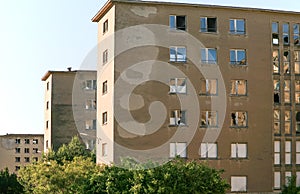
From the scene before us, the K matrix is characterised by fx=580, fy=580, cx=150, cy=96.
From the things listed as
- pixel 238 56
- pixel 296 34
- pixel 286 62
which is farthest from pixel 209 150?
pixel 296 34

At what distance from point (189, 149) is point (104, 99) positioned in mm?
8240

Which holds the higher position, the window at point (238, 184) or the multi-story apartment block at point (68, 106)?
the multi-story apartment block at point (68, 106)

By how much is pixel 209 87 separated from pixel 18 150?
88.1m

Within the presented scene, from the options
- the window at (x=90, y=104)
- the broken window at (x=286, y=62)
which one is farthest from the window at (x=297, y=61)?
the window at (x=90, y=104)

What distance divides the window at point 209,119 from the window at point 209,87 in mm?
1541

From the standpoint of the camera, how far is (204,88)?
46.8m

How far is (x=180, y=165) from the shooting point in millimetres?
33406

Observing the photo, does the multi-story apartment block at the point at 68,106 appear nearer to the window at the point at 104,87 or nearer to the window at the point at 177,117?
the window at the point at 104,87

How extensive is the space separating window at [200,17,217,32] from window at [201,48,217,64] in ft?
5.42

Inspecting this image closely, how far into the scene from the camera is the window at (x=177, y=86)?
151ft

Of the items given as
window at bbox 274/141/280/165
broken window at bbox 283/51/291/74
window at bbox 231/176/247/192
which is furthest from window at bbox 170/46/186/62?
window at bbox 274/141/280/165

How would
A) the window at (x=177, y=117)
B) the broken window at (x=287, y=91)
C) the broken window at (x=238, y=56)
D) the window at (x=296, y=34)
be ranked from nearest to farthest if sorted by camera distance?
the window at (x=177, y=117), the broken window at (x=238, y=56), the broken window at (x=287, y=91), the window at (x=296, y=34)

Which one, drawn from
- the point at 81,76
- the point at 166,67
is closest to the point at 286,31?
the point at 166,67

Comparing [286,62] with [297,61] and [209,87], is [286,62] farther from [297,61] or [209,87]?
[209,87]
